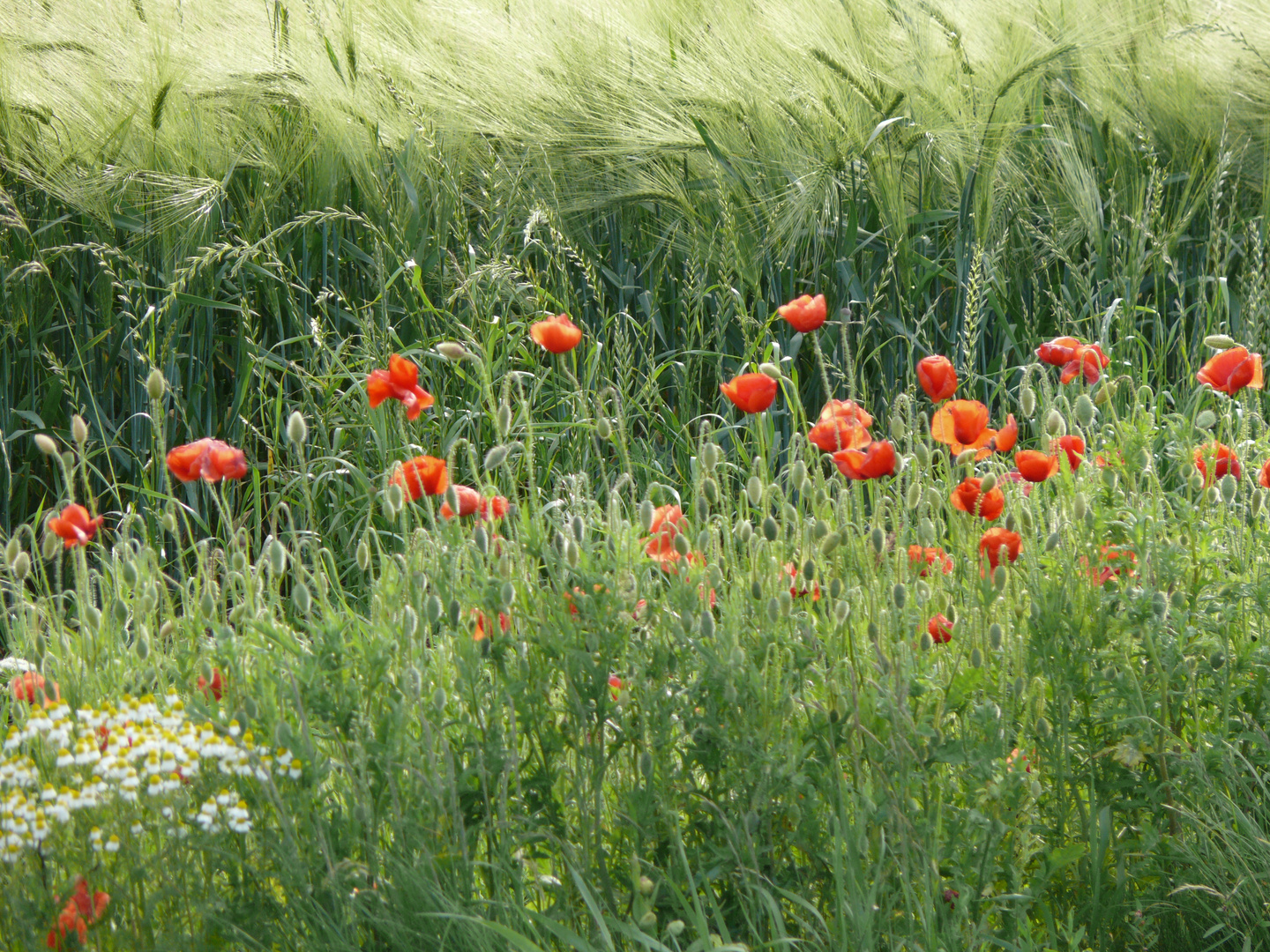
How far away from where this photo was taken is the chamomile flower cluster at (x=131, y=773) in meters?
1.12

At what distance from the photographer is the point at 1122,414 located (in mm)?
2713

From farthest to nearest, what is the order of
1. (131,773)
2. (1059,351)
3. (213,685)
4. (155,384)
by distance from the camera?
(1059,351), (155,384), (213,685), (131,773)

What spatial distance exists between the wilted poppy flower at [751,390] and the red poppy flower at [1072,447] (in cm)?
43

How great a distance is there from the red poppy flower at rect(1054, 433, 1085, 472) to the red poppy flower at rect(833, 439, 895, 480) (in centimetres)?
37

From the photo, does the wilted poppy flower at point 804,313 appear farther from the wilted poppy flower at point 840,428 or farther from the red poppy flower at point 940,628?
the red poppy flower at point 940,628

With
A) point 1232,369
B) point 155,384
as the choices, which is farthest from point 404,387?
point 1232,369

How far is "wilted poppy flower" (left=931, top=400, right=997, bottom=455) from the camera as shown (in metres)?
1.66

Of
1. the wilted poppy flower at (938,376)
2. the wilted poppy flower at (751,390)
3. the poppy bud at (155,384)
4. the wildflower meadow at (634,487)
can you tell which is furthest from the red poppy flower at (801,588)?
the poppy bud at (155,384)

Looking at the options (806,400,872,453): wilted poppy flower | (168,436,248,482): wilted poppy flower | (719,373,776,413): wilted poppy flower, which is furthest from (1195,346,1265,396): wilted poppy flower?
(168,436,248,482): wilted poppy flower

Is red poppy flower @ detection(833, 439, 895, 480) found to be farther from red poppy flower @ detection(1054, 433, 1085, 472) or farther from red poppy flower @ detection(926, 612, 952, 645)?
red poppy flower @ detection(1054, 433, 1085, 472)

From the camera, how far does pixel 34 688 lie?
1.43m

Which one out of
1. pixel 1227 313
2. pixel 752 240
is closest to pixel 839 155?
pixel 752 240

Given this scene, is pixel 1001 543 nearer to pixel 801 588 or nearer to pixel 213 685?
pixel 801 588

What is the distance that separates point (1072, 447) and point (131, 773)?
1289 millimetres
